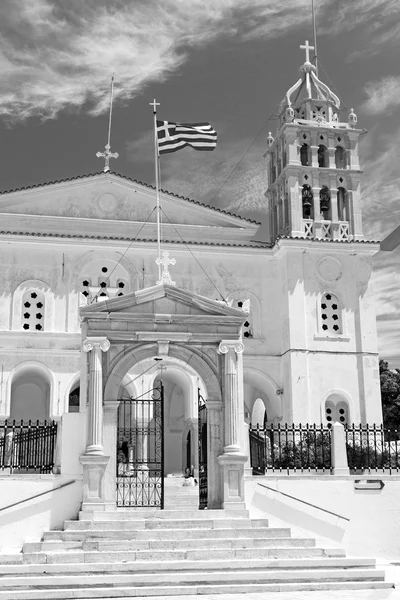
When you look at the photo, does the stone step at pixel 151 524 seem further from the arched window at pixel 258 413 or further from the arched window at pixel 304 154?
the arched window at pixel 258 413

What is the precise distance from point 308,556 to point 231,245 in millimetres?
18787

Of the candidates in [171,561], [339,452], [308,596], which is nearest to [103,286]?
[339,452]

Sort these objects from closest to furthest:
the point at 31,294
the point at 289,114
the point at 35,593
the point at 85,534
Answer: the point at 35,593
the point at 85,534
the point at 31,294
the point at 289,114

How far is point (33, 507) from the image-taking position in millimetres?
17375

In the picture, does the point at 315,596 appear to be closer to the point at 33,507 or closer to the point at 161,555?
the point at 161,555

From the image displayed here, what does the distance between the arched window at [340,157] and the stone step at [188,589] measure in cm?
2433

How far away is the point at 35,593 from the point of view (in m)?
14.2

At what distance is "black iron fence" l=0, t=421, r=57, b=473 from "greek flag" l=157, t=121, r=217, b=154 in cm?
1092

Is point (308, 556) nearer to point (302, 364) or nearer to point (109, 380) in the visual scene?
point (109, 380)

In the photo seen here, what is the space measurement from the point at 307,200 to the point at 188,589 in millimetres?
23835

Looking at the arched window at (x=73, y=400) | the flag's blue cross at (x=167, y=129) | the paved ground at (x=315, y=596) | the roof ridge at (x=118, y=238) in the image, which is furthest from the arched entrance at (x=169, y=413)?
the paved ground at (x=315, y=596)

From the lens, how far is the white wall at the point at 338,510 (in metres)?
18.3

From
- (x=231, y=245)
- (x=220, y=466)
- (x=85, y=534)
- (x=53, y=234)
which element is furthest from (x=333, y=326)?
(x=85, y=534)

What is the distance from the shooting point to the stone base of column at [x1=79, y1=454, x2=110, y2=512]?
17562 mm
